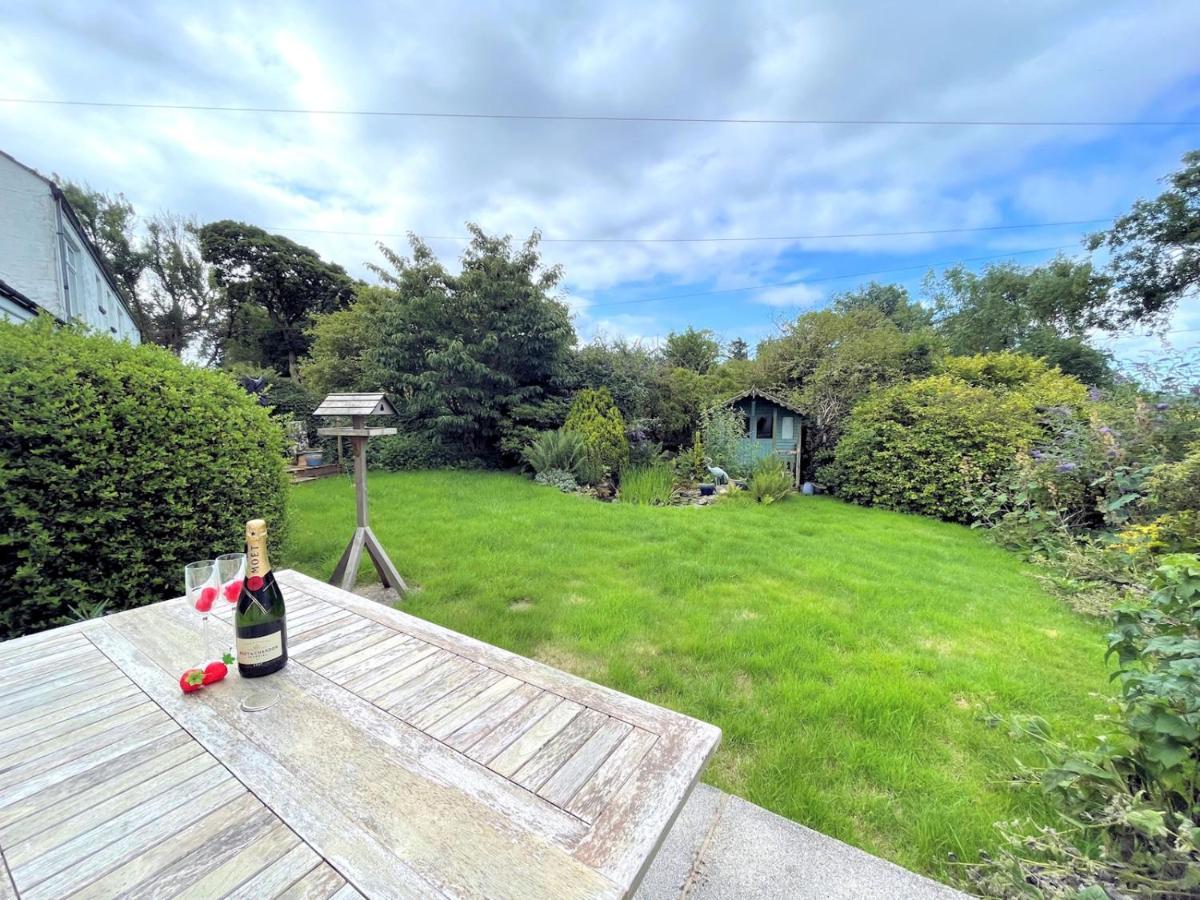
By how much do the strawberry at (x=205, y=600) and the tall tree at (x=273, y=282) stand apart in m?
18.9

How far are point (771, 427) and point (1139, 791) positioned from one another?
6.94 meters

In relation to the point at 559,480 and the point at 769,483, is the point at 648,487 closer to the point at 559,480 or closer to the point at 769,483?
the point at 559,480

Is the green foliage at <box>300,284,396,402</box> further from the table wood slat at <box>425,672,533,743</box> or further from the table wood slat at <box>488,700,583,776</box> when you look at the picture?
the table wood slat at <box>488,700,583,776</box>

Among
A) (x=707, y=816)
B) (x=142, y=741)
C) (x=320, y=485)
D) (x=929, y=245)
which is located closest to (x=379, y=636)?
(x=142, y=741)

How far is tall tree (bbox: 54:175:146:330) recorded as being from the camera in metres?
14.1

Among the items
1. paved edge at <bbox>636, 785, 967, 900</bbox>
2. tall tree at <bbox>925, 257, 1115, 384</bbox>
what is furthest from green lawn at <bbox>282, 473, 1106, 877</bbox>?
tall tree at <bbox>925, 257, 1115, 384</bbox>

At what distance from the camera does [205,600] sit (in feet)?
3.38

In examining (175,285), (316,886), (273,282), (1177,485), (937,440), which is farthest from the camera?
(273,282)

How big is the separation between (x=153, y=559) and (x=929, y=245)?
14.5 m

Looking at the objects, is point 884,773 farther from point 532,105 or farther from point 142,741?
point 532,105

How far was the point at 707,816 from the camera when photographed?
1.45 meters

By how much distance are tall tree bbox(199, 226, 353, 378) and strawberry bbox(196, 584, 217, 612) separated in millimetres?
18860

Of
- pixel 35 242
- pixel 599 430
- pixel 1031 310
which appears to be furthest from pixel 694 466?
pixel 1031 310

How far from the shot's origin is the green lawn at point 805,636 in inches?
61.3
